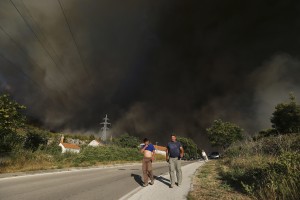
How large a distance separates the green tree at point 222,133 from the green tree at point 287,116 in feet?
33.9

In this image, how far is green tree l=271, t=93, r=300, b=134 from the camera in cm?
4091

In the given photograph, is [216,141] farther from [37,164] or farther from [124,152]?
[37,164]

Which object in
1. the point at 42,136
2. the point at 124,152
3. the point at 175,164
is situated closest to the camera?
the point at 175,164

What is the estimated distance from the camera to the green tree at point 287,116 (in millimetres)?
40906

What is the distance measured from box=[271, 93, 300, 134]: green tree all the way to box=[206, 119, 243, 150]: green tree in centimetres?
1033

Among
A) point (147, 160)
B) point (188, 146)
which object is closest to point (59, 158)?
point (147, 160)

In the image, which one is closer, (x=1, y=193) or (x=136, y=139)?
(x=1, y=193)

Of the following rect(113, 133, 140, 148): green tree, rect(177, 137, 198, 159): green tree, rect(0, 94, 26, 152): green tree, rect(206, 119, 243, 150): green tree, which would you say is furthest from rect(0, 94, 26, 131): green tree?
rect(177, 137, 198, 159): green tree

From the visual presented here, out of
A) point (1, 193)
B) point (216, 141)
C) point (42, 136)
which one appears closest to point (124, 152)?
point (42, 136)

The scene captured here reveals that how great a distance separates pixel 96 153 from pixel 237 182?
72.7ft

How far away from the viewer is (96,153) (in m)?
29.5

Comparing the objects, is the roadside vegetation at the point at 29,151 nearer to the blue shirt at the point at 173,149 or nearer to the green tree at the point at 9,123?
the green tree at the point at 9,123

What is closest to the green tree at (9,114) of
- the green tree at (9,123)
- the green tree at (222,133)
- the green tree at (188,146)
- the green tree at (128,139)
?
the green tree at (9,123)

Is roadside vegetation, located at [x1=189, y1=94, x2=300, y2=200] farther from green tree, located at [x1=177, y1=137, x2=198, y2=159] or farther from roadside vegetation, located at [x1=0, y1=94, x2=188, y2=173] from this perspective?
green tree, located at [x1=177, y1=137, x2=198, y2=159]
